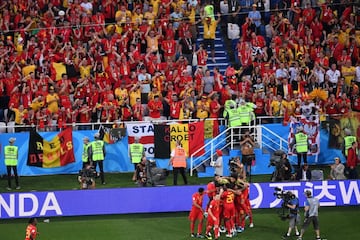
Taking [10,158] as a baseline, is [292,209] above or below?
below

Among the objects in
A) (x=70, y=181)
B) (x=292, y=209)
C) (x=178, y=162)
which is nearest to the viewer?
(x=292, y=209)

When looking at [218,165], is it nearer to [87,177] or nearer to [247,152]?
[247,152]

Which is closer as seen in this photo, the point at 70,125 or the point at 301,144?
the point at 301,144

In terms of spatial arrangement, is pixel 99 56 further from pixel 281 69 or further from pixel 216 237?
pixel 216 237

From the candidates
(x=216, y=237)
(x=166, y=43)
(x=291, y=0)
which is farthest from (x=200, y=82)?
(x=216, y=237)

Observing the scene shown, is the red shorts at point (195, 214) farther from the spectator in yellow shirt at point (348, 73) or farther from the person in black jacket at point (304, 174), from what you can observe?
the spectator in yellow shirt at point (348, 73)

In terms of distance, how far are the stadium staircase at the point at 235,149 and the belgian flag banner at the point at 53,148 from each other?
176 inches

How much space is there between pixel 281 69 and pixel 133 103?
5.89 m

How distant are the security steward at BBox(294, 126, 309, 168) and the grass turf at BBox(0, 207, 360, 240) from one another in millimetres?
3429

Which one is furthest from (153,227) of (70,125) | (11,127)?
(11,127)

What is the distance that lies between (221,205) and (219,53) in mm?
13142

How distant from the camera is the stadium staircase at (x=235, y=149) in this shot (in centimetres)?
3294

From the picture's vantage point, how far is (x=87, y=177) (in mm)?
30625

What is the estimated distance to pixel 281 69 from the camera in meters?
35.8
